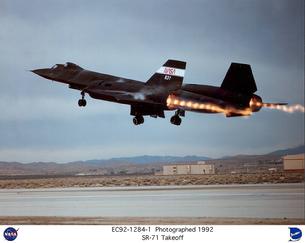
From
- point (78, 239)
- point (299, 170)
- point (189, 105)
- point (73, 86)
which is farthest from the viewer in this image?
point (73, 86)

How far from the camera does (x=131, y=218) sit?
38.9 ft

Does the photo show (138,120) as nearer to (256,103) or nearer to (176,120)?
(176,120)

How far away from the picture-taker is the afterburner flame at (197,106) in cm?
1212

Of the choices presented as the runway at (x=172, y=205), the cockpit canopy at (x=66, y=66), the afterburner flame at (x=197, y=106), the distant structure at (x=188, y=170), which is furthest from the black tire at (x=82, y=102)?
the distant structure at (x=188, y=170)

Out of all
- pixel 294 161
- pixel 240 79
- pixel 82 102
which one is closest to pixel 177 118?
pixel 240 79

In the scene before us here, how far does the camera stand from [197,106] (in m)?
12.4

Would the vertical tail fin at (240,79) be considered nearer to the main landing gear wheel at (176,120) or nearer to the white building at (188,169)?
the main landing gear wheel at (176,120)

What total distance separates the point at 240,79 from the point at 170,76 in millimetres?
1995

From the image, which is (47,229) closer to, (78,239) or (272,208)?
(78,239)

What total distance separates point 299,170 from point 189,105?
3587 millimetres

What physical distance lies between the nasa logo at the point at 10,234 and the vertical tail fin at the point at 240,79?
6.12m

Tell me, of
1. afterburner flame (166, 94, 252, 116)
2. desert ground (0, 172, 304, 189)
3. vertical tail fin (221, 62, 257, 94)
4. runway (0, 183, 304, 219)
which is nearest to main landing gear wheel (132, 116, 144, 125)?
afterburner flame (166, 94, 252, 116)

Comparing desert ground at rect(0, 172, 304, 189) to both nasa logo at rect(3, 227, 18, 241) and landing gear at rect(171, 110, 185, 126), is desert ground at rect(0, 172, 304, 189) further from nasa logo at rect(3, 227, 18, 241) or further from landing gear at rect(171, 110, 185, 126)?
nasa logo at rect(3, 227, 18, 241)

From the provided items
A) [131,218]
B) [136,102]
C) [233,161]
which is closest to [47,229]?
[131,218]
